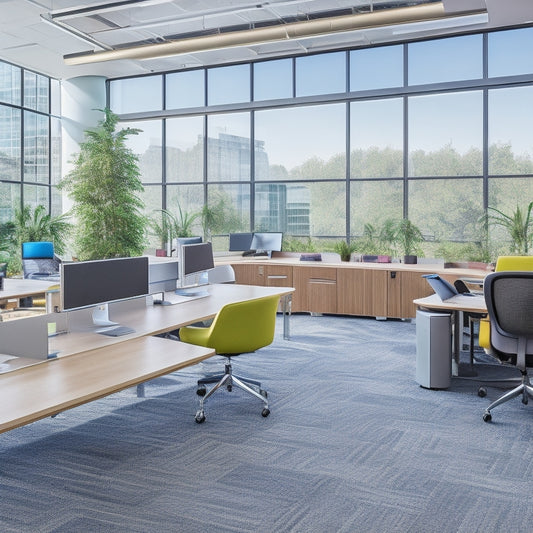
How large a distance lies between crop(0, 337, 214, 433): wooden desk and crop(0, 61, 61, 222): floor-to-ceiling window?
7.79m

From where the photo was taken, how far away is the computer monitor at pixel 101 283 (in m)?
3.66

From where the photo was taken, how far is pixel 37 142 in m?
10.8

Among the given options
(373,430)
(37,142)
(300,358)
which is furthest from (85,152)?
(373,430)

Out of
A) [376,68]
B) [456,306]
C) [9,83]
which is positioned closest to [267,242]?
[376,68]

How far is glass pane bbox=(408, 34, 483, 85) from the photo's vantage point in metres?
8.34

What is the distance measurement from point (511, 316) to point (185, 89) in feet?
26.4

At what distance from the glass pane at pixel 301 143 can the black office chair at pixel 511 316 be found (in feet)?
18.2

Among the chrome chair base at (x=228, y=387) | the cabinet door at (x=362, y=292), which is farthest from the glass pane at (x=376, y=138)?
the chrome chair base at (x=228, y=387)

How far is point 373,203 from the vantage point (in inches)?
357

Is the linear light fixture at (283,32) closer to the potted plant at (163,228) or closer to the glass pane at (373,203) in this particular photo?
the glass pane at (373,203)

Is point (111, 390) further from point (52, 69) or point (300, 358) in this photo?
point (52, 69)

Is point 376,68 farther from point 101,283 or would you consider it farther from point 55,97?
point 101,283

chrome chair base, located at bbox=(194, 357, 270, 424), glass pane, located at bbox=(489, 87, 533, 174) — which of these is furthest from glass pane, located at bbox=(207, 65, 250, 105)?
chrome chair base, located at bbox=(194, 357, 270, 424)

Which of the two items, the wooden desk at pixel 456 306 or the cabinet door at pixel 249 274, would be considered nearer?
the wooden desk at pixel 456 306
